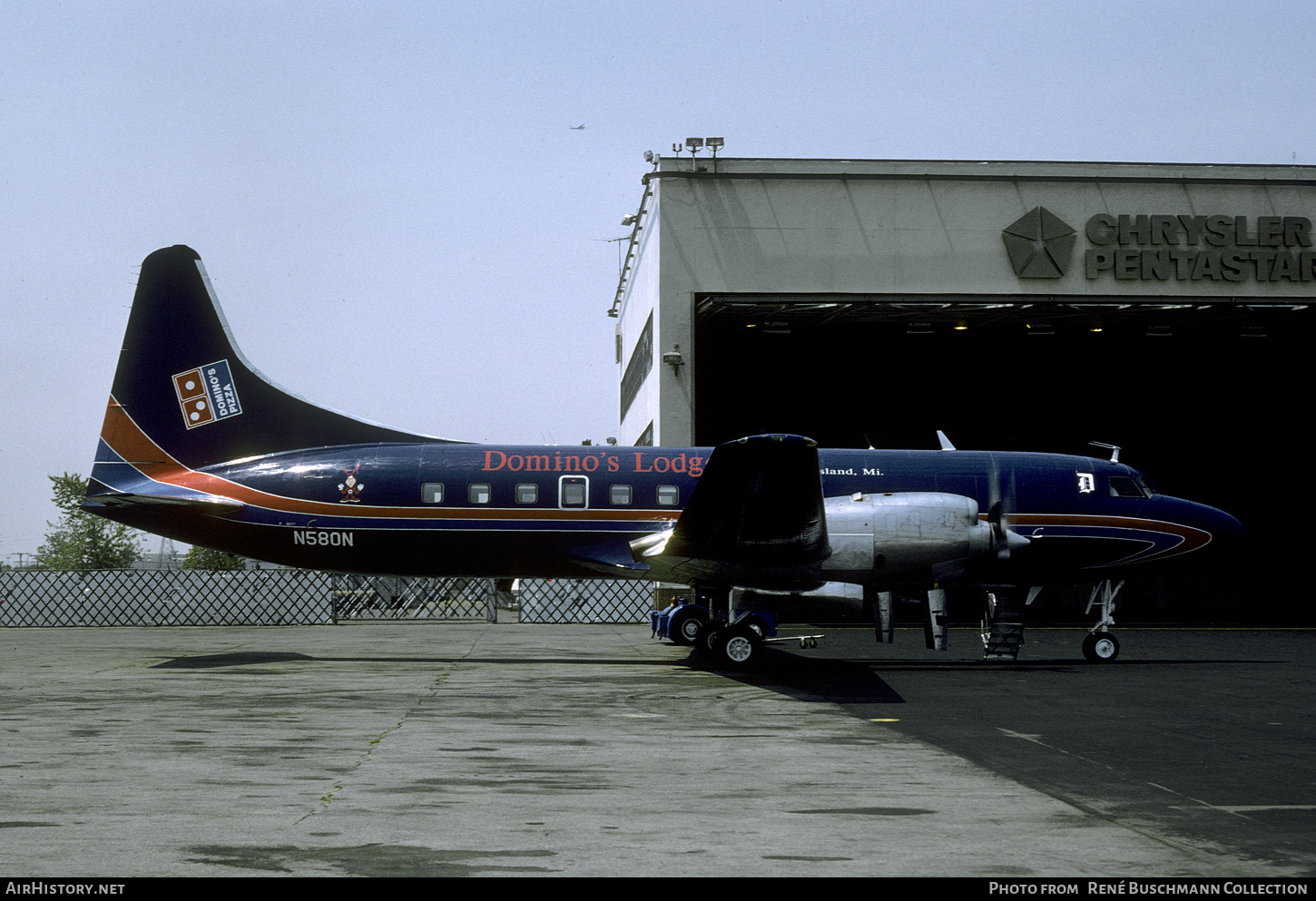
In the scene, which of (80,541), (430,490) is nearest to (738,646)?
(430,490)

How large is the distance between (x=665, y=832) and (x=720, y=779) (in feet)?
7.03


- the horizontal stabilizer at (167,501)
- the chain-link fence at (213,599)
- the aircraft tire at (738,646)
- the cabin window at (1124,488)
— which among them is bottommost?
the chain-link fence at (213,599)

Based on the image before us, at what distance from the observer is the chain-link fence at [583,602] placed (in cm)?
3672

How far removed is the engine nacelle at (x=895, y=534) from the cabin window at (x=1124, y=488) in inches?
229

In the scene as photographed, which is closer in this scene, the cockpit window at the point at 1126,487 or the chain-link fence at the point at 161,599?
the cockpit window at the point at 1126,487

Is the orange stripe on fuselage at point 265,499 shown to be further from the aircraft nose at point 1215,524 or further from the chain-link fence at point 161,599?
the chain-link fence at point 161,599

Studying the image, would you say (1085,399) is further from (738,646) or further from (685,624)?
(738,646)

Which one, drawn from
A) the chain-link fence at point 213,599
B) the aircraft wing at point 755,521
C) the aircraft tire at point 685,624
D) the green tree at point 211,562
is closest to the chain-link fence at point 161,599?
the chain-link fence at point 213,599

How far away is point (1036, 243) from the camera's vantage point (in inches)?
1305

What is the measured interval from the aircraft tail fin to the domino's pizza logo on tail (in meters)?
0.02

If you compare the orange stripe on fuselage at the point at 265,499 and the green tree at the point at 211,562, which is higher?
the orange stripe on fuselage at the point at 265,499

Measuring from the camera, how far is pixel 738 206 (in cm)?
3281

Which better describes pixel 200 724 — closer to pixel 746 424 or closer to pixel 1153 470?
pixel 746 424

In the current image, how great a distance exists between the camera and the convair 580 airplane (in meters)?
21.6
